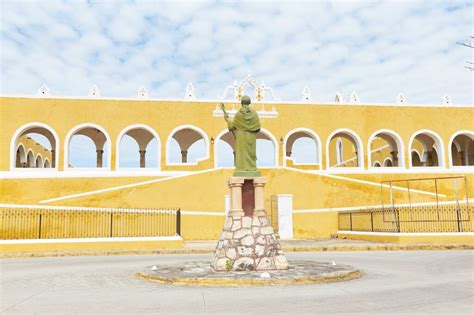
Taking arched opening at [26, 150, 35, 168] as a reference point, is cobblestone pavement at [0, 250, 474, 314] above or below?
below

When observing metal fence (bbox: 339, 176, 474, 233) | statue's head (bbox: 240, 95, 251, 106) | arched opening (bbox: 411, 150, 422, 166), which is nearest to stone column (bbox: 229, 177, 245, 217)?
statue's head (bbox: 240, 95, 251, 106)

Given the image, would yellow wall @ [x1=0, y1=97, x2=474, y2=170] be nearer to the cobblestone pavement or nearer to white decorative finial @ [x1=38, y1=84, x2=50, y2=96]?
white decorative finial @ [x1=38, y1=84, x2=50, y2=96]

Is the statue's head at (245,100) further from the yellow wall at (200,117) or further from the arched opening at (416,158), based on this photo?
the arched opening at (416,158)

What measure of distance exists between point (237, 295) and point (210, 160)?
1812cm

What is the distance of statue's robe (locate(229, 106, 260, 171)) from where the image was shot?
10.2 meters

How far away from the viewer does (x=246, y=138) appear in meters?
10.3

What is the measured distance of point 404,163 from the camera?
26766mm

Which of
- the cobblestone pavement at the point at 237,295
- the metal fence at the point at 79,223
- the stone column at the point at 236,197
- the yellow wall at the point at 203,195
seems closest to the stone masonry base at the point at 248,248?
the stone column at the point at 236,197

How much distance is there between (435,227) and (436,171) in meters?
5.21

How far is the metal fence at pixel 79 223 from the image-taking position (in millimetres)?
20703

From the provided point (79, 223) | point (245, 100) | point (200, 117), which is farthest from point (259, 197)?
point (200, 117)

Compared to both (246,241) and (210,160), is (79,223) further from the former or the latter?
(246,241)

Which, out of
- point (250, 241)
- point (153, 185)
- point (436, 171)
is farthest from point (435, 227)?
point (250, 241)

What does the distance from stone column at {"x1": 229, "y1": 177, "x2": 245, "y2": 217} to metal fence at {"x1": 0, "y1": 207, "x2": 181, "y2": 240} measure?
11.2 m
